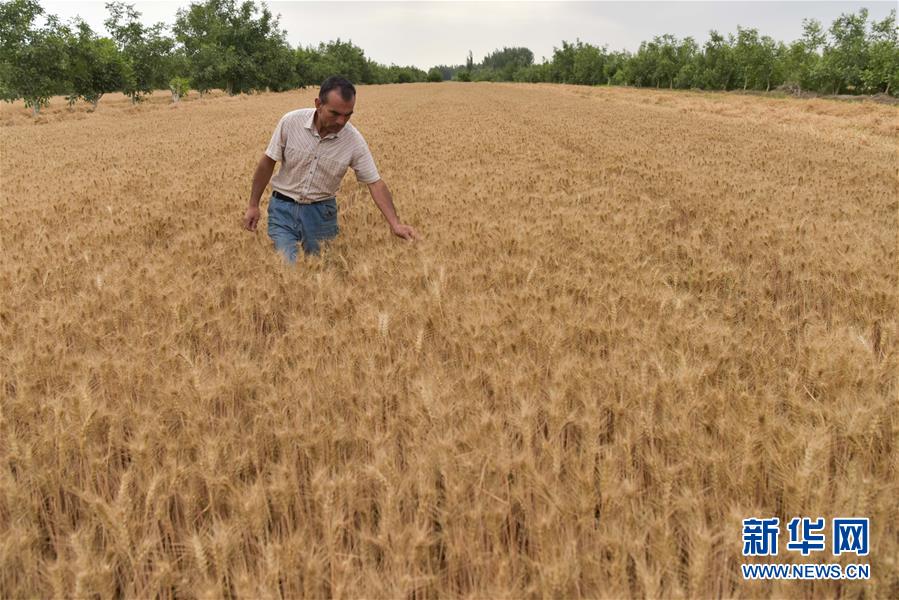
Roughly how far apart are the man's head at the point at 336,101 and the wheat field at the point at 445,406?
1.04m

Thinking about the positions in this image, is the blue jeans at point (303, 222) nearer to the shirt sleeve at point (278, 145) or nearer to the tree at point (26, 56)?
the shirt sleeve at point (278, 145)

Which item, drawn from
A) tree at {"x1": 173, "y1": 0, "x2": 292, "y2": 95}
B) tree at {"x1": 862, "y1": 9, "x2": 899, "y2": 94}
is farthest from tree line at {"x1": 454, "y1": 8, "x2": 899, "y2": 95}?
tree at {"x1": 173, "y1": 0, "x2": 292, "y2": 95}

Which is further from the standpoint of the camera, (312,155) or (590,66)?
(590,66)

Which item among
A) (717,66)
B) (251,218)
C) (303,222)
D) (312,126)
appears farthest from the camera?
(717,66)

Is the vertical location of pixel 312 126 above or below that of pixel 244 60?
below

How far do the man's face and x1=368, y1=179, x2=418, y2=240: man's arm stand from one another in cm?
58

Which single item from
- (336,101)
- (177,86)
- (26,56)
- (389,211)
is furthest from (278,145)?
(177,86)

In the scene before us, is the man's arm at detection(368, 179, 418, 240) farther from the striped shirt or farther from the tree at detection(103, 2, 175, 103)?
the tree at detection(103, 2, 175, 103)

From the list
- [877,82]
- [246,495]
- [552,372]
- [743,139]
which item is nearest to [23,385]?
[246,495]

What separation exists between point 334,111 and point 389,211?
0.90 metres

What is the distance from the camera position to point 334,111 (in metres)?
4.19

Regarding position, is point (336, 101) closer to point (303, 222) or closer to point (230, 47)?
point (303, 222)

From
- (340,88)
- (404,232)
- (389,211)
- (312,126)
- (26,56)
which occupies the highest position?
(26,56)

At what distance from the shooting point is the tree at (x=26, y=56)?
29328mm
